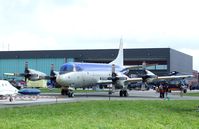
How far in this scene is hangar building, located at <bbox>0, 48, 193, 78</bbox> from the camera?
128 m

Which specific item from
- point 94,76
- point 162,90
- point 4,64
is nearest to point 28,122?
point 162,90

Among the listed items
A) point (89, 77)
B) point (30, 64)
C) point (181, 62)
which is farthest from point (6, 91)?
point (181, 62)

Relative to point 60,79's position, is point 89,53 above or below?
above

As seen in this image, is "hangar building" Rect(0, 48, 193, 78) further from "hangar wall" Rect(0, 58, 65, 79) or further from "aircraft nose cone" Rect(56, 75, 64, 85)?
Answer: "aircraft nose cone" Rect(56, 75, 64, 85)

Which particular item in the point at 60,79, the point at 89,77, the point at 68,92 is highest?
the point at 89,77

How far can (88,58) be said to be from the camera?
133500 millimetres

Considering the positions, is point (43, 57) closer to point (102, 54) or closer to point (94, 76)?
point (102, 54)

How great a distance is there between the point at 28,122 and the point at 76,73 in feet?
106

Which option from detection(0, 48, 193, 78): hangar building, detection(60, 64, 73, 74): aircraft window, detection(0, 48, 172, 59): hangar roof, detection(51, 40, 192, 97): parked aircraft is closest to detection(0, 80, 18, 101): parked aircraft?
detection(51, 40, 192, 97): parked aircraft

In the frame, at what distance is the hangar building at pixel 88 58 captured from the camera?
128 m

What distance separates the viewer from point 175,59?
134 meters

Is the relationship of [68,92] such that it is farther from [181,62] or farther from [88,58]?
[181,62]

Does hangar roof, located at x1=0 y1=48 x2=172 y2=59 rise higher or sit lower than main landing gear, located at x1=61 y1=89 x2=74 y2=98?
higher

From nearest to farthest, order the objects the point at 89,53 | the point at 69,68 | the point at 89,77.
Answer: the point at 69,68 → the point at 89,77 → the point at 89,53
